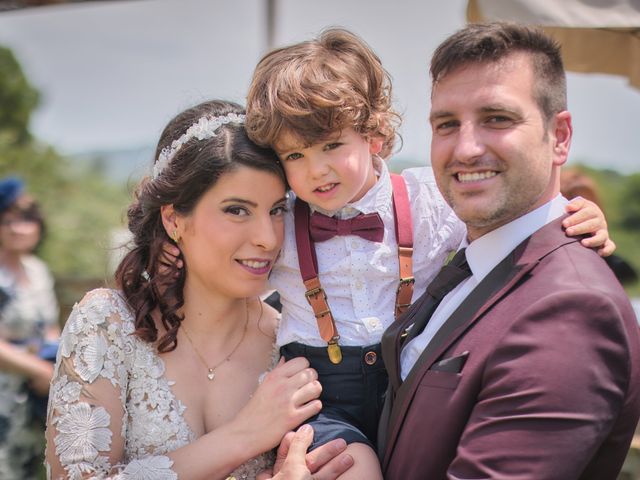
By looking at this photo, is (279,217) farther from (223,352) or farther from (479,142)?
(479,142)

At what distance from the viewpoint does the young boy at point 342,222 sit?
2.65m

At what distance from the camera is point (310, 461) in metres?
2.41

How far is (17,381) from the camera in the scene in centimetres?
474

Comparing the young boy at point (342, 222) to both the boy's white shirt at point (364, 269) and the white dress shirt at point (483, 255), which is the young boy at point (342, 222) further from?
the white dress shirt at point (483, 255)

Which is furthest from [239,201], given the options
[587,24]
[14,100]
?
[14,100]

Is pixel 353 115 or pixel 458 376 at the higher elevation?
pixel 353 115

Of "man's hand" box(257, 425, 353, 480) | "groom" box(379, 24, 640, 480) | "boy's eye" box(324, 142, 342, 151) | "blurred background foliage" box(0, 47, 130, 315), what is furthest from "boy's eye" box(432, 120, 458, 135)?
"blurred background foliage" box(0, 47, 130, 315)

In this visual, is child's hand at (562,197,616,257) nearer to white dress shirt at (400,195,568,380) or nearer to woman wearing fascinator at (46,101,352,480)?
white dress shirt at (400,195,568,380)

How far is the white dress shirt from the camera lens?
2170mm

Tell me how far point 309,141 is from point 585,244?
3.32ft

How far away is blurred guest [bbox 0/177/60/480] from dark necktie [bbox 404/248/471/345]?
10.2ft

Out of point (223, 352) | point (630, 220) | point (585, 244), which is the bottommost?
point (630, 220)

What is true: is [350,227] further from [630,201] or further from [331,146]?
[630,201]

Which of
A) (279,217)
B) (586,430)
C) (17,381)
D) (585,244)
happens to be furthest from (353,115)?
(17,381)
